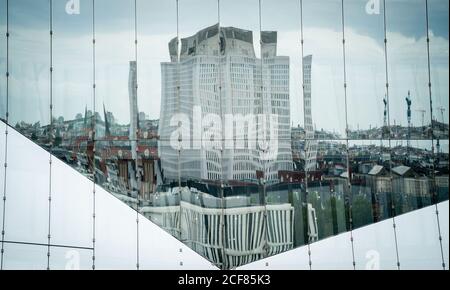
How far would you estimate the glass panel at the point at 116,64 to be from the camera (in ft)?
13.9

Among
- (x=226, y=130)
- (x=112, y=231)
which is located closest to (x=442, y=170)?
(x=226, y=130)

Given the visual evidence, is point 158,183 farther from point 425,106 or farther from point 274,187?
point 425,106

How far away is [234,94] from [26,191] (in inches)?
80.1

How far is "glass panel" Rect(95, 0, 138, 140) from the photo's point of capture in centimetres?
423

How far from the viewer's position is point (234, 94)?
13.5ft

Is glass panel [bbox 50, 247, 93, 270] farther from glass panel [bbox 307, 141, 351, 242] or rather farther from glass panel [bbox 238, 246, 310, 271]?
glass panel [bbox 307, 141, 351, 242]

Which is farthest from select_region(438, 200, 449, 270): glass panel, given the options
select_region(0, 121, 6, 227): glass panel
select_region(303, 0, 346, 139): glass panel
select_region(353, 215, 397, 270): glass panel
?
select_region(0, 121, 6, 227): glass panel

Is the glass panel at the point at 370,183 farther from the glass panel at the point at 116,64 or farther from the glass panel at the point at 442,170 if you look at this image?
the glass panel at the point at 116,64

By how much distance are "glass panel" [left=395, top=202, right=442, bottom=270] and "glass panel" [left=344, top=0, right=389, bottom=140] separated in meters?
0.73

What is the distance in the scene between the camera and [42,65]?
14.0 ft

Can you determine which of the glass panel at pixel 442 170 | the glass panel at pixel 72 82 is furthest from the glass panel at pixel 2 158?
the glass panel at pixel 442 170

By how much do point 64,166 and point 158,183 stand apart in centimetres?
86
